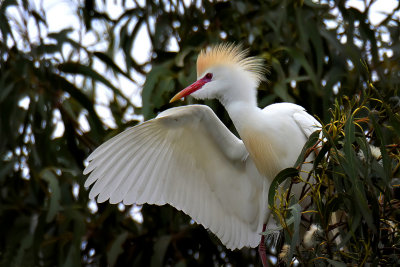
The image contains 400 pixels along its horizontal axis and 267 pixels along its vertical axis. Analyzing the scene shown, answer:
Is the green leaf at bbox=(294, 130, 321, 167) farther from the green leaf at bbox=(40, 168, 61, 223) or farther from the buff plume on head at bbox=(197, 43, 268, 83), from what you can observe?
the green leaf at bbox=(40, 168, 61, 223)

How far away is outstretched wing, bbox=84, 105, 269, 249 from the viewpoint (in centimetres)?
191

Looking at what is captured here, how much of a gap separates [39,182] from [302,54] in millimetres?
1066

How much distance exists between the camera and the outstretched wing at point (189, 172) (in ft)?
6.27

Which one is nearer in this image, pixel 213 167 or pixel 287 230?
pixel 287 230

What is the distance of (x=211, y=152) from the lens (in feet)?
6.79

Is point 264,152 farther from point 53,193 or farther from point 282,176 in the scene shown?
point 53,193

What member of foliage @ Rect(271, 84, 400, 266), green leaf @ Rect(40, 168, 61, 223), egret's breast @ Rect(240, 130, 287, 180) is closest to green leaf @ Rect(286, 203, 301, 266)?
foliage @ Rect(271, 84, 400, 266)

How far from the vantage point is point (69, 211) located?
90.7 inches

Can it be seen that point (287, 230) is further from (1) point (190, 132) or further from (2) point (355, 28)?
(2) point (355, 28)

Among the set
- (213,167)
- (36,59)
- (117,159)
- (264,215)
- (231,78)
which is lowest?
(264,215)

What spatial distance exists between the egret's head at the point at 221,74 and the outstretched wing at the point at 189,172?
76 millimetres

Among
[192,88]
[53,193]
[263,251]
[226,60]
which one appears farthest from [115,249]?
[226,60]

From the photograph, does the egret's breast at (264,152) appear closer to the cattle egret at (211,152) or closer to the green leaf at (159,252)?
the cattle egret at (211,152)

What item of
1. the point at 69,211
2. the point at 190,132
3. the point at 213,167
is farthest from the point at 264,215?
the point at 69,211
